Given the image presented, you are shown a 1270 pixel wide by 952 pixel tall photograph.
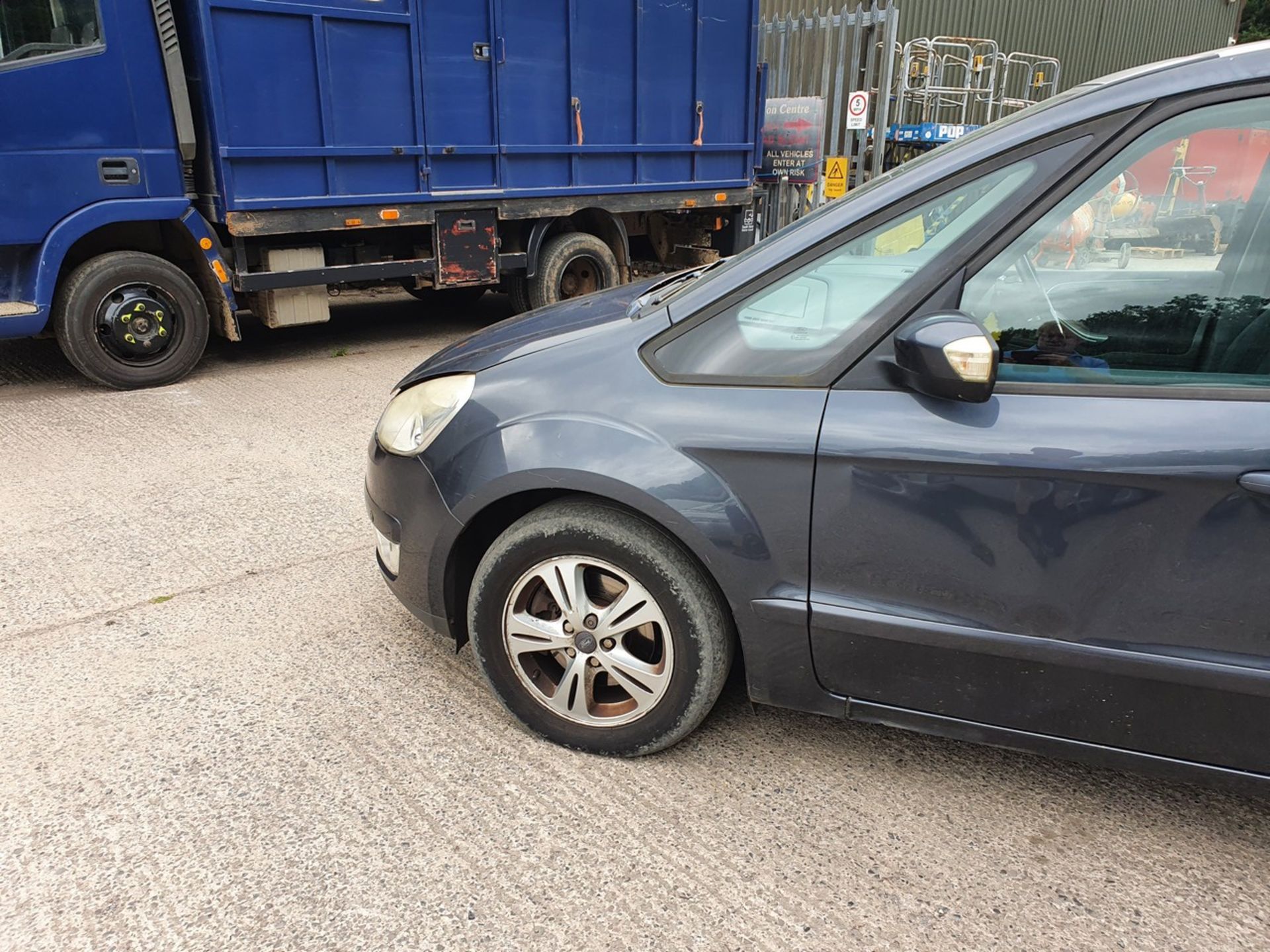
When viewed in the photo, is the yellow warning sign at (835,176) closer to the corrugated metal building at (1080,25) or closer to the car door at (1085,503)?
the corrugated metal building at (1080,25)

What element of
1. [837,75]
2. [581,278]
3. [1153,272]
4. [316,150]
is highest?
[837,75]

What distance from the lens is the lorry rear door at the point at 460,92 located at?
694 cm

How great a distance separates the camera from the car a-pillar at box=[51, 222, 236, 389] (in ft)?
20.4

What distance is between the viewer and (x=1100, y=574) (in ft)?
6.62

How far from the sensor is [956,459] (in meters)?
2.06

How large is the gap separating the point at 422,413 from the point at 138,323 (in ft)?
15.4

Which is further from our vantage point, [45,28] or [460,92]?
[460,92]

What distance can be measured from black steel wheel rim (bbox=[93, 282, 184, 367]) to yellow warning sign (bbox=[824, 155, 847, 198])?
6568 millimetres

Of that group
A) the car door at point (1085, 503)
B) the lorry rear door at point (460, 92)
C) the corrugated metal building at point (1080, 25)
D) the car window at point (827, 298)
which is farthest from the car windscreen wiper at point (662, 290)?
the corrugated metal building at point (1080, 25)

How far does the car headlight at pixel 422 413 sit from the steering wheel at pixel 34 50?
473 cm

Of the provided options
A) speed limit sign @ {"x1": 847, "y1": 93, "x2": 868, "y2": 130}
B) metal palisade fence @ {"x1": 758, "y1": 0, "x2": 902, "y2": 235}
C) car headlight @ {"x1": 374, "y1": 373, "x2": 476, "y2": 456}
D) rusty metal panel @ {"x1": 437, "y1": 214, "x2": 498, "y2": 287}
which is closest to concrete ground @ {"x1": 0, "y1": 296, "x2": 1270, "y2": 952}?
car headlight @ {"x1": 374, "y1": 373, "x2": 476, "y2": 456}

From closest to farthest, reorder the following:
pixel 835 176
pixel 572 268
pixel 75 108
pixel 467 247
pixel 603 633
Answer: pixel 603 633
pixel 75 108
pixel 467 247
pixel 572 268
pixel 835 176

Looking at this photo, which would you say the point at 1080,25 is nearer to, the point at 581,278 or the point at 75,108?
the point at 581,278

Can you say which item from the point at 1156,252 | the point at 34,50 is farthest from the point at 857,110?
the point at 1156,252
